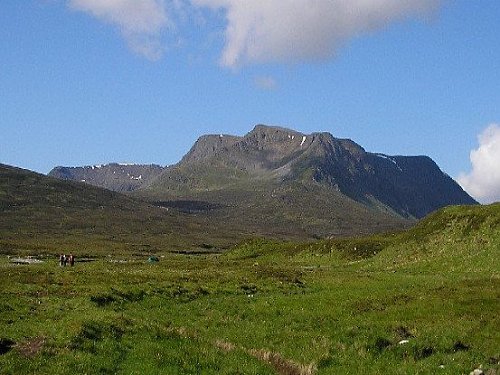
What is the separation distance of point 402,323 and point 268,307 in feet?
32.0

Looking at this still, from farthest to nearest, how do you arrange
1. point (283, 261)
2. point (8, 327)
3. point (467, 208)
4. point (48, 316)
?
point (283, 261)
point (467, 208)
point (48, 316)
point (8, 327)

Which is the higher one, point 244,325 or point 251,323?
point 251,323

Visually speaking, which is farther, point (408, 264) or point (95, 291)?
point (408, 264)

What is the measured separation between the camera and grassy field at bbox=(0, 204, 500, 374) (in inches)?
932

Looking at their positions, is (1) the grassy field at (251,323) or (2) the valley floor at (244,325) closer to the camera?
(2) the valley floor at (244,325)

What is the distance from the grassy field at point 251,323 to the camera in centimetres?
2368

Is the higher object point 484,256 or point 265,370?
point 484,256

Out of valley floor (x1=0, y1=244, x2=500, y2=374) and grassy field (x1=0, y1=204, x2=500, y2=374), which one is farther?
grassy field (x1=0, y1=204, x2=500, y2=374)

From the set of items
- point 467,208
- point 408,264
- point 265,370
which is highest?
point 467,208

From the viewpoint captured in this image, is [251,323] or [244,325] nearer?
[244,325]

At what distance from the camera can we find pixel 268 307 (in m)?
38.8

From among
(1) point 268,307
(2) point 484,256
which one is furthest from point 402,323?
(2) point 484,256

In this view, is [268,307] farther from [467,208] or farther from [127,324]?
[467,208]

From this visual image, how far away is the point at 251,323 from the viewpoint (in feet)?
111
